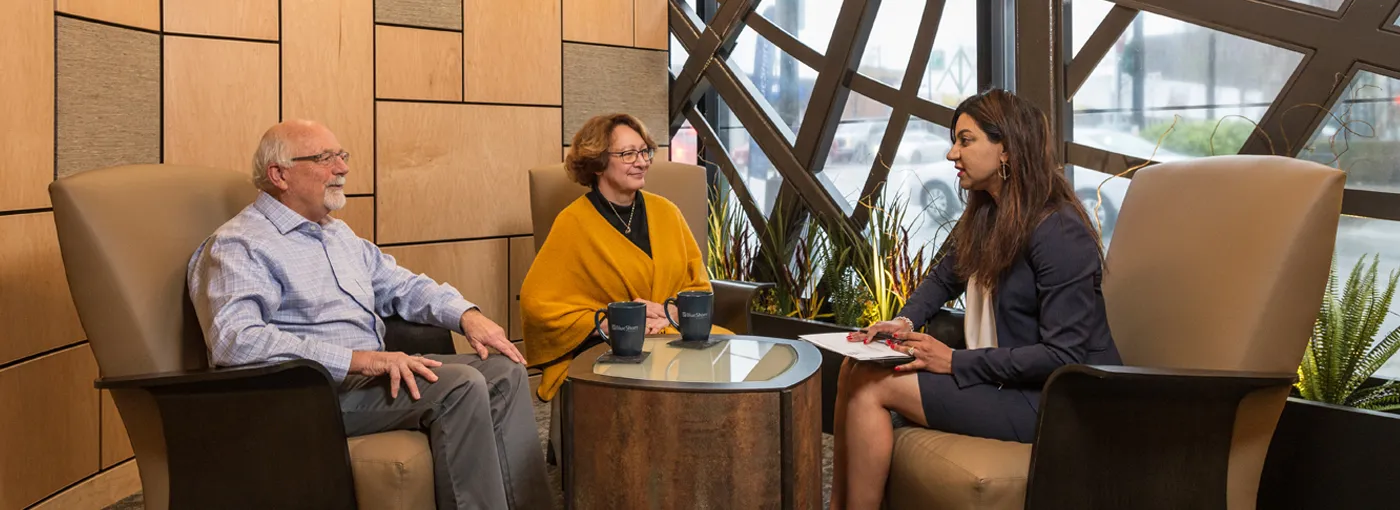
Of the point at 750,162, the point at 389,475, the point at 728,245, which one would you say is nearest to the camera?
the point at 389,475

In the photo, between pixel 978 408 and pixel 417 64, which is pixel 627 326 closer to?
pixel 978 408

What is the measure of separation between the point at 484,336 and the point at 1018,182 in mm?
1396

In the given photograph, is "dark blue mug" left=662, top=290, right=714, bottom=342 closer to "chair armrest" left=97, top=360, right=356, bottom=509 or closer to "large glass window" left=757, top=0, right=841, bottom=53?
"chair armrest" left=97, top=360, right=356, bottom=509

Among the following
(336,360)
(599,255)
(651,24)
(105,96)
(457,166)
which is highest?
(651,24)

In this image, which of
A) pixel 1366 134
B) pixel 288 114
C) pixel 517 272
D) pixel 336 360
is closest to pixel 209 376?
pixel 336 360

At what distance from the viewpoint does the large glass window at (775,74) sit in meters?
4.80

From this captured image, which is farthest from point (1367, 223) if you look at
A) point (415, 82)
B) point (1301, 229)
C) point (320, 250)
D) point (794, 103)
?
point (415, 82)

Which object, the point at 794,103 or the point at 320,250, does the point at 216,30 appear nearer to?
the point at 320,250

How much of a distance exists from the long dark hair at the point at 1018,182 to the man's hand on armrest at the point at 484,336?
120cm

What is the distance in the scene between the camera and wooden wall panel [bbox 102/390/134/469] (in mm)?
3109

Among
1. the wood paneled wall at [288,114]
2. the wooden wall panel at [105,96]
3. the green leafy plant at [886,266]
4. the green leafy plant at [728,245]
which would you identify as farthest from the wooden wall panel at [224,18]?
the green leafy plant at [886,266]

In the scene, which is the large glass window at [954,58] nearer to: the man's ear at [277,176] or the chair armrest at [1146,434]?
the chair armrest at [1146,434]

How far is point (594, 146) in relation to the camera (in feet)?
10.6

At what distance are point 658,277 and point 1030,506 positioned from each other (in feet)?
4.80
